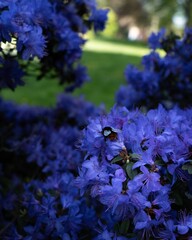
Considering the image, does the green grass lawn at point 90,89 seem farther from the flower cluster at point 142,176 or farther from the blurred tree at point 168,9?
the blurred tree at point 168,9

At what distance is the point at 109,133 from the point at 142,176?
0.23 metres

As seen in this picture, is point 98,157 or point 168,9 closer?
point 98,157

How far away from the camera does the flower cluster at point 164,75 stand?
3824mm

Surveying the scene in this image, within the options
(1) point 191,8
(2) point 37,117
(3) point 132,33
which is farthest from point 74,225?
(3) point 132,33

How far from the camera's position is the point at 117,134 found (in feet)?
6.13

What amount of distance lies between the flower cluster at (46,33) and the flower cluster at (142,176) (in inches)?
22.2

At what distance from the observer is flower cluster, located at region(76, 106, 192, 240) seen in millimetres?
1697

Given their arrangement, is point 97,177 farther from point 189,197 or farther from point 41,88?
point 41,88

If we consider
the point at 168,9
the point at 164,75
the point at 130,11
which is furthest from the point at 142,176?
the point at 130,11

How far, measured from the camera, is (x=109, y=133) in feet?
6.02

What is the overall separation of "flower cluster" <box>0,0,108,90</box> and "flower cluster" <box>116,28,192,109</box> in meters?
0.50

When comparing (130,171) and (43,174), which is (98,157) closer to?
(130,171)

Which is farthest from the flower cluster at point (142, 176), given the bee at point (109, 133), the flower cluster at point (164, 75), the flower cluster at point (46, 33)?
the flower cluster at point (164, 75)

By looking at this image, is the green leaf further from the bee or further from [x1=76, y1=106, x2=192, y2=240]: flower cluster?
the bee
